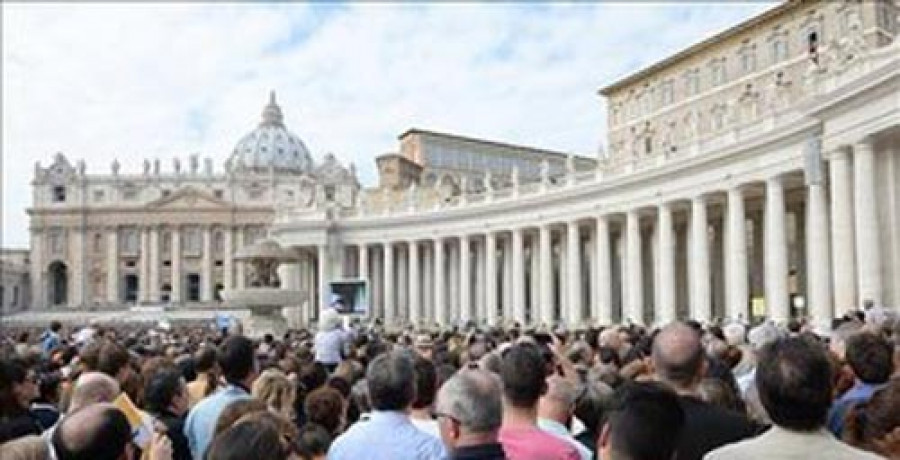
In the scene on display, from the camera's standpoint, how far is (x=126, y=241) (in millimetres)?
138750

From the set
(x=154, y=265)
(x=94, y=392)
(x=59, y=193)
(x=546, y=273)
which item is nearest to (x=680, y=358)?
(x=94, y=392)

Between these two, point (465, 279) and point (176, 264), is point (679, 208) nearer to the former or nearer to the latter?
point (465, 279)

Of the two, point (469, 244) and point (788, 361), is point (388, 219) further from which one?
point (788, 361)

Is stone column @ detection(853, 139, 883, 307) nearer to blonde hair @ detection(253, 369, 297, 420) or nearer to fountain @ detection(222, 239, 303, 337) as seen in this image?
fountain @ detection(222, 239, 303, 337)

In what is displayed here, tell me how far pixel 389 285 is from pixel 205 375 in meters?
69.1

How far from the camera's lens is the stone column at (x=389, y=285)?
260ft

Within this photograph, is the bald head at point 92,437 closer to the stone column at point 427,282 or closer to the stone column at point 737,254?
the stone column at point 737,254

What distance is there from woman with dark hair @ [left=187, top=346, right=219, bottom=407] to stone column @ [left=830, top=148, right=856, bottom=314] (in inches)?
1134

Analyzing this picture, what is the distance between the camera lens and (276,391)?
8.00 meters

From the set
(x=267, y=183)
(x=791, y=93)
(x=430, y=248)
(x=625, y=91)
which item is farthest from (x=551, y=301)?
(x=267, y=183)

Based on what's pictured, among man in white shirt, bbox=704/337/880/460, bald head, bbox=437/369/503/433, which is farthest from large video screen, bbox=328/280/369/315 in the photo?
man in white shirt, bbox=704/337/880/460

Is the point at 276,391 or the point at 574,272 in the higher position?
the point at 574,272

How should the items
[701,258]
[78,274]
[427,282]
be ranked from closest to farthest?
[701,258], [427,282], [78,274]

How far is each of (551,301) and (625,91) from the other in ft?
85.0
